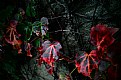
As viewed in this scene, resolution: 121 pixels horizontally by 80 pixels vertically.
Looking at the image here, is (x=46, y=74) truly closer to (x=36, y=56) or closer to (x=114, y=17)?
(x=36, y=56)

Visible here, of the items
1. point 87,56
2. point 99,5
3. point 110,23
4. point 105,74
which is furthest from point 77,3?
point 105,74

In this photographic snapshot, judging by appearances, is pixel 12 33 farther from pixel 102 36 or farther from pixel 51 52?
pixel 102 36

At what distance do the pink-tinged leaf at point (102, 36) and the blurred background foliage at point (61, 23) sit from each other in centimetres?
11

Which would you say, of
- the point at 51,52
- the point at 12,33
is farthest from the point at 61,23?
the point at 12,33

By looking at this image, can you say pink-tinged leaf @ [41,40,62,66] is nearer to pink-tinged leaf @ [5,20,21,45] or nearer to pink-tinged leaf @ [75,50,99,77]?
pink-tinged leaf @ [75,50,99,77]

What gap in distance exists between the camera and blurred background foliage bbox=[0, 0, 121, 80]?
1383 mm

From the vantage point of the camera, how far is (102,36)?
1.23 m

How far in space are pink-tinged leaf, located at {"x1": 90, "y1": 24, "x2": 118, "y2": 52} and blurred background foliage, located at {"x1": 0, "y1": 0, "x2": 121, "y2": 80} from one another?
0.11 m

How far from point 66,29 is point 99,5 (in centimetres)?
33

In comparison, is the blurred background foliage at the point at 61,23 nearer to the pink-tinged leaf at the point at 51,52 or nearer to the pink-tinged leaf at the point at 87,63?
the pink-tinged leaf at the point at 87,63

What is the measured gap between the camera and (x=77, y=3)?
1.48 meters

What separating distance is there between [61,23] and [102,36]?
18.1 inches

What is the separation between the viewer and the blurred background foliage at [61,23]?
54.4 inches

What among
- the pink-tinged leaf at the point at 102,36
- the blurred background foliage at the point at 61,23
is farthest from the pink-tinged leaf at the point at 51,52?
the pink-tinged leaf at the point at 102,36
